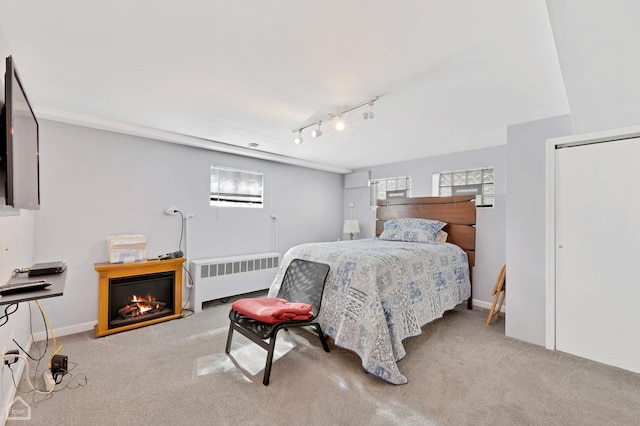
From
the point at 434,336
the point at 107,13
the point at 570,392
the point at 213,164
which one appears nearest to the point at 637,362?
the point at 570,392

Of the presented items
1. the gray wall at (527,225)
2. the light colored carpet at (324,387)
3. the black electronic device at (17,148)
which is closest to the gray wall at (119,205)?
the light colored carpet at (324,387)

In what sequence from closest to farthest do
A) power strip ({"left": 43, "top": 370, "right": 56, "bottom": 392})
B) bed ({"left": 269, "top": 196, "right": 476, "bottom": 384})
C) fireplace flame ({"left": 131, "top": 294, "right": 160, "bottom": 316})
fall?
power strip ({"left": 43, "top": 370, "right": 56, "bottom": 392}) < bed ({"left": 269, "top": 196, "right": 476, "bottom": 384}) < fireplace flame ({"left": 131, "top": 294, "right": 160, "bottom": 316})

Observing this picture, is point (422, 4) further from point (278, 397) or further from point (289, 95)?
point (278, 397)

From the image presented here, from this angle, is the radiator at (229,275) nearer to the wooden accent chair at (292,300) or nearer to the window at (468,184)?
the wooden accent chair at (292,300)

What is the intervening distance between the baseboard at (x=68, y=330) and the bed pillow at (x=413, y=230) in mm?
3932

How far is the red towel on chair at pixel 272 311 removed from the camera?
2170 millimetres

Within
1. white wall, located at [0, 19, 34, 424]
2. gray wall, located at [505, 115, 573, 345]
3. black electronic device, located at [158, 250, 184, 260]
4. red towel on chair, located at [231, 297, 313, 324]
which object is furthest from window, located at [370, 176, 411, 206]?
white wall, located at [0, 19, 34, 424]

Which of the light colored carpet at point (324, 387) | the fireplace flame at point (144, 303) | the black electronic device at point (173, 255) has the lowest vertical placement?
the light colored carpet at point (324, 387)

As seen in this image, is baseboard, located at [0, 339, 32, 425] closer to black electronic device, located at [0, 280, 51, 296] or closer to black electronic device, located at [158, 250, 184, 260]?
black electronic device, located at [0, 280, 51, 296]

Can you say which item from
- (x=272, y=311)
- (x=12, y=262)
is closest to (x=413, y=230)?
(x=272, y=311)

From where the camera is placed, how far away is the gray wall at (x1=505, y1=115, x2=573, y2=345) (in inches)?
106

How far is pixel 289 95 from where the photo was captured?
2.35 meters

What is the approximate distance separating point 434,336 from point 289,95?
2838 millimetres

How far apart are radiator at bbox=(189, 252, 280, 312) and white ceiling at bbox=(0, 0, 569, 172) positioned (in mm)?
1888
